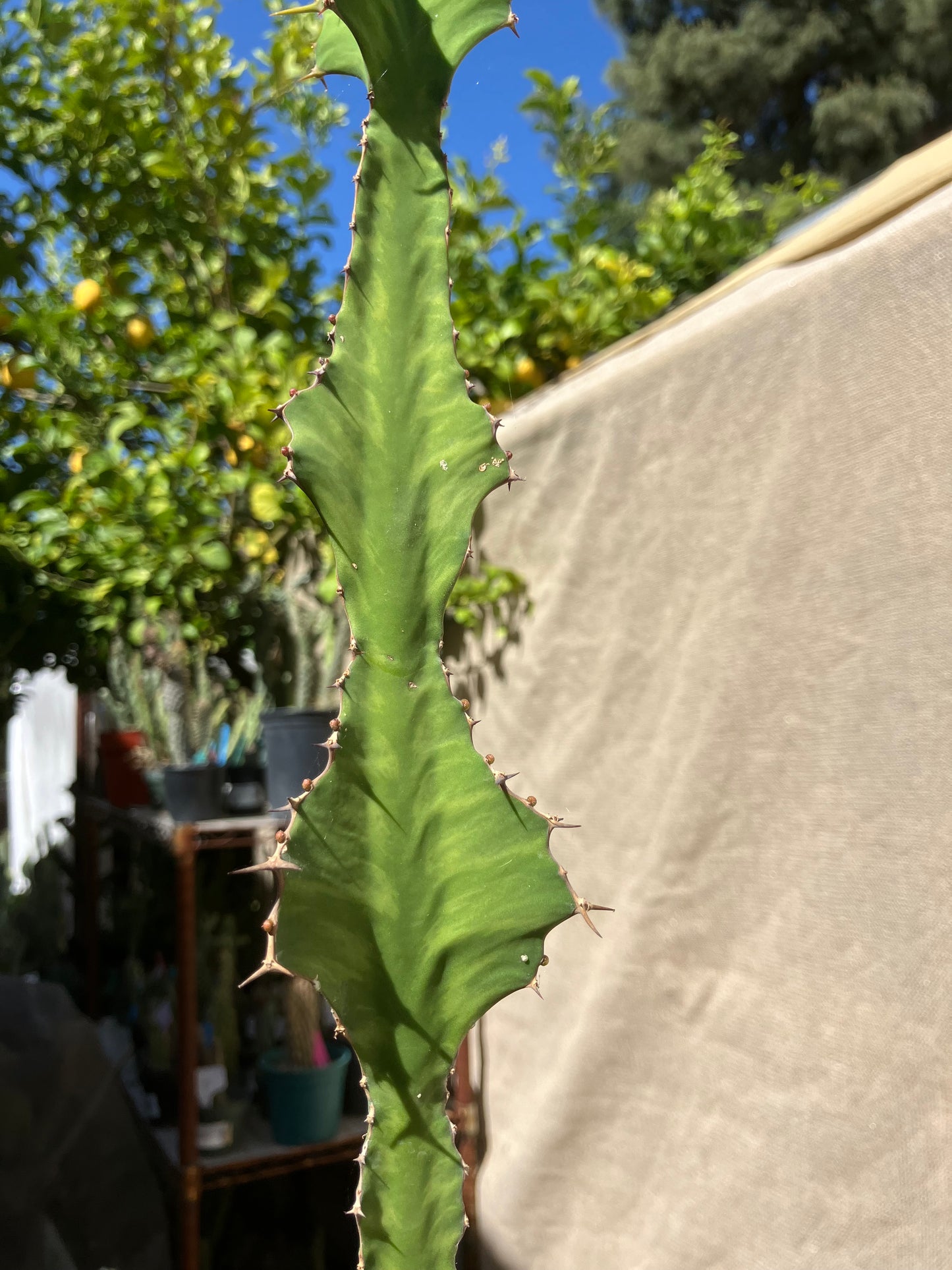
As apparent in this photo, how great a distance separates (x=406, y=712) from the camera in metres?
0.68

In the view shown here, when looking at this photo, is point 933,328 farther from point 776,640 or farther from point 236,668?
point 236,668

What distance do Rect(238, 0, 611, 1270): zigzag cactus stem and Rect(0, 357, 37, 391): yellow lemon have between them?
1.62 m

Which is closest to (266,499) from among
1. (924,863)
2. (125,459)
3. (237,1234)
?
(125,459)

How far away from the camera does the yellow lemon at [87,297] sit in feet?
6.72

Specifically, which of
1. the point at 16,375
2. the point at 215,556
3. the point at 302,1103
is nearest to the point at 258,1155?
the point at 302,1103

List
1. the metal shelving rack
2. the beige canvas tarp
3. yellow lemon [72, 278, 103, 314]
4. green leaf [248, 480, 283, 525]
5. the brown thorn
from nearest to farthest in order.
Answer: the brown thorn < the beige canvas tarp < the metal shelving rack < green leaf [248, 480, 283, 525] < yellow lemon [72, 278, 103, 314]

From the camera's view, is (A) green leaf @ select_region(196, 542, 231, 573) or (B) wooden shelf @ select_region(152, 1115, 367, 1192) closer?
(B) wooden shelf @ select_region(152, 1115, 367, 1192)

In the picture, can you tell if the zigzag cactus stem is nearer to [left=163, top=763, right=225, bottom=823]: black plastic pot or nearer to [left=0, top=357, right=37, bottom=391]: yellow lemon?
[left=163, top=763, right=225, bottom=823]: black plastic pot

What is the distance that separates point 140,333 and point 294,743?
3.50ft

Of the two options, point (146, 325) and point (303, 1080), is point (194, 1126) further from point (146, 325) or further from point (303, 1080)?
point (146, 325)

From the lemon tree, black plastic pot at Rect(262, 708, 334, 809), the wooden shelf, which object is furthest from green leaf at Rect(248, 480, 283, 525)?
the wooden shelf

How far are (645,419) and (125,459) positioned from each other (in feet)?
4.24

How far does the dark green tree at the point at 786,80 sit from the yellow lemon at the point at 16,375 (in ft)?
21.0

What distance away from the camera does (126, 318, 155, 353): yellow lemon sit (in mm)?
2117
